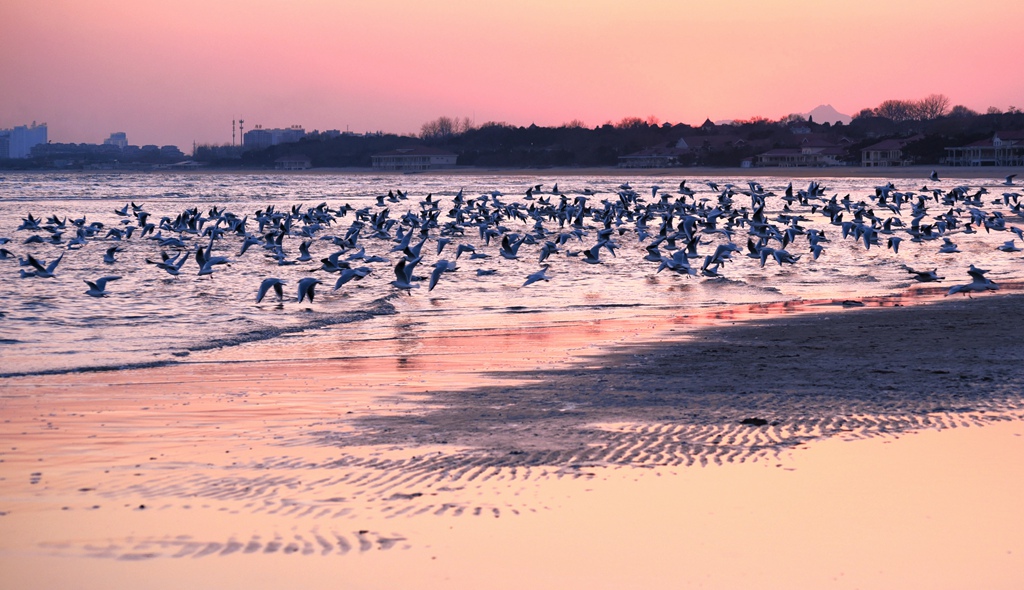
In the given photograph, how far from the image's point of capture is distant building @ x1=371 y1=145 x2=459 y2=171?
157625mm

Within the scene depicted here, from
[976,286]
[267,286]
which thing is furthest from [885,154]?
[267,286]

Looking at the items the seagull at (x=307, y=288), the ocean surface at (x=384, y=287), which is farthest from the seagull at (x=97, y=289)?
the seagull at (x=307, y=288)

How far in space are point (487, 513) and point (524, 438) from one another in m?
1.65

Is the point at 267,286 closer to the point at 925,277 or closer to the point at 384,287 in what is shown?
the point at 384,287

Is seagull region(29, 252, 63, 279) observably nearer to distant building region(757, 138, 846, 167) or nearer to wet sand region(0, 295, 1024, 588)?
wet sand region(0, 295, 1024, 588)

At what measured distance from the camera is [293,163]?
178 m

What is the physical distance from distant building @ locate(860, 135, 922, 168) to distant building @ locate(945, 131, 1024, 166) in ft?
14.7

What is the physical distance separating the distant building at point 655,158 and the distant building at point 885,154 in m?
21.4

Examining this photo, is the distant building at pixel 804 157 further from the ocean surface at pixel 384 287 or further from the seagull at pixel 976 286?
the seagull at pixel 976 286

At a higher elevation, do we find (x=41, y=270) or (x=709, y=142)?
(x=709, y=142)

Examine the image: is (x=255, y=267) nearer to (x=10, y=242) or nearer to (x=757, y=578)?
(x=10, y=242)

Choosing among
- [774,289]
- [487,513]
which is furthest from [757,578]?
[774,289]

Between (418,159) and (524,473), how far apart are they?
504 feet

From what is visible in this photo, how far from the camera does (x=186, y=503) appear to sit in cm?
600
